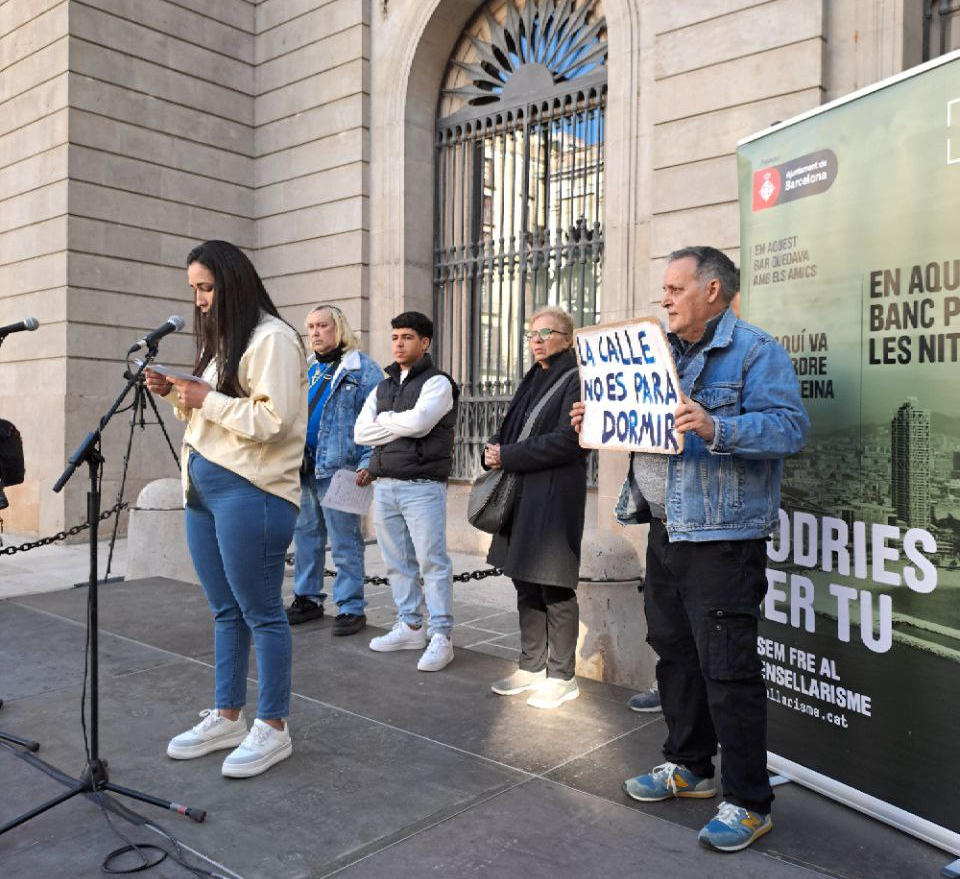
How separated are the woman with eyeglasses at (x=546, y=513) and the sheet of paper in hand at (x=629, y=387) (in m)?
0.75

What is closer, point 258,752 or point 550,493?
point 258,752

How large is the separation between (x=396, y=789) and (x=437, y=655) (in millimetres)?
1590

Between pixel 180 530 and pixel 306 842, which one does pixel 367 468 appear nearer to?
pixel 306 842

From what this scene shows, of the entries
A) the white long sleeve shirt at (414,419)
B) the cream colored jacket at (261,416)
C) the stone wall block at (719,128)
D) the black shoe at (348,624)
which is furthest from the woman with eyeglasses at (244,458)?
the stone wall block at (719,128)

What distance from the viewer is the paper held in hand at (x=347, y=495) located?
5637mm

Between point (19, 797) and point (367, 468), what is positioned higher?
point (367, 468)

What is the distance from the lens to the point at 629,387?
11.1ft

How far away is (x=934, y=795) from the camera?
3.00m

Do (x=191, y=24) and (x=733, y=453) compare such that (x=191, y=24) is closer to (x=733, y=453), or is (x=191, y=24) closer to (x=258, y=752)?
(x=258, y=752)

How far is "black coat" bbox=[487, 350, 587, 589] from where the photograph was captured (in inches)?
172

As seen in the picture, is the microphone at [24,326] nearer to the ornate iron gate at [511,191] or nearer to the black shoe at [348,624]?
the black shoe at [348,624]

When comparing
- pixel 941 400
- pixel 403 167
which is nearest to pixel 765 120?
pixel 403 167

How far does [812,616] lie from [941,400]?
96cm

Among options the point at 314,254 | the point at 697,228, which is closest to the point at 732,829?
the point at 697,228
